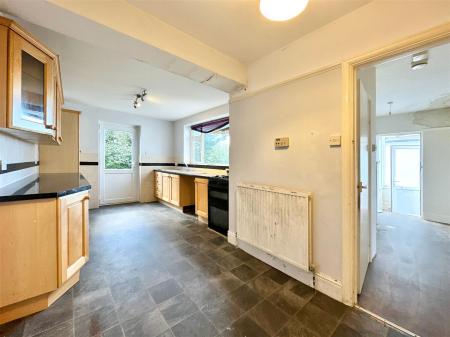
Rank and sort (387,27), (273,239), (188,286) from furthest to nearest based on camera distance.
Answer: (273,239) → (188,286) → (387,27)

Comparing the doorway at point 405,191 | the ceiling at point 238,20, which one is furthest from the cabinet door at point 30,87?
the doorway at point 405,191

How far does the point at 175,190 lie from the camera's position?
14.0 feet

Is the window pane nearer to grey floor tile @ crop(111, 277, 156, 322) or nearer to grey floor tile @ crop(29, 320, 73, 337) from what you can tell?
grey floor tile @ crop(111, 277, 156, 322)

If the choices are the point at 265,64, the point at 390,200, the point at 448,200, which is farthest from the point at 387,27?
the point at 390,200

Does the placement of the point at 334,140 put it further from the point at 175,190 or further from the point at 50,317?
the point at 175,190

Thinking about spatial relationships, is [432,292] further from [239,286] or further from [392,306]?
[239,286]

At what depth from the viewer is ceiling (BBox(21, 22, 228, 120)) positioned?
213 cm

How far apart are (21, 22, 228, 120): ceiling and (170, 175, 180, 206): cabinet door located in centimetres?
161

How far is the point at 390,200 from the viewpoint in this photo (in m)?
4.91

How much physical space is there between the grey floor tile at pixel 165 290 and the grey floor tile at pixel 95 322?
305 mm

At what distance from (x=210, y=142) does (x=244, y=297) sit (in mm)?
3629

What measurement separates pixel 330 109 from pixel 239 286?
1.77 meters

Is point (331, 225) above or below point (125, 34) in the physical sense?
below

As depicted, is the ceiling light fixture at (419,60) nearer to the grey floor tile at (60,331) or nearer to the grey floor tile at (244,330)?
the grey floor tile at (244,330)
